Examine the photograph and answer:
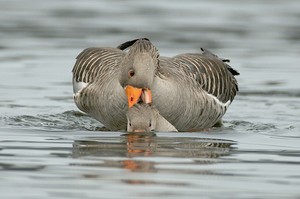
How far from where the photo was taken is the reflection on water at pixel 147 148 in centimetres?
1040

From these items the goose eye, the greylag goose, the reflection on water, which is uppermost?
the goose eye

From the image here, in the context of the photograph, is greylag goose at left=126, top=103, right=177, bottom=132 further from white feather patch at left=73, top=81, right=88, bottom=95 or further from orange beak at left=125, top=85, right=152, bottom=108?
white feather patch at left=73, top=81, right=88, bottom=95

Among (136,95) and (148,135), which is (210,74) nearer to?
(136,95)

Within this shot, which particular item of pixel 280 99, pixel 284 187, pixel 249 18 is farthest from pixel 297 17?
pixel 284 187

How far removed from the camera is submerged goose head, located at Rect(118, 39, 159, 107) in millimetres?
12312

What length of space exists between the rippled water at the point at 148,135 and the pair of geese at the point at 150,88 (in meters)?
0.25

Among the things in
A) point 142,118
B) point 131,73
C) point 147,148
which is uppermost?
point 131,73

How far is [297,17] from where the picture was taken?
26734 mm

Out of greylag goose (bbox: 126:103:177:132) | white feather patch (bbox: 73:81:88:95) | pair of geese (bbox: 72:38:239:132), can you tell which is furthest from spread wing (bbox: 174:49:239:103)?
greylag goose (bbox: 126:103:177:132)

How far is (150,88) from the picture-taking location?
12.6 m

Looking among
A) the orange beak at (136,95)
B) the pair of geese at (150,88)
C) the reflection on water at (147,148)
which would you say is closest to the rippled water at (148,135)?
the reflection on water at (147,148)

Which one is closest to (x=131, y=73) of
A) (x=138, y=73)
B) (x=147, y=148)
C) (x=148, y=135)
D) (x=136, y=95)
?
(x=138, y=73)

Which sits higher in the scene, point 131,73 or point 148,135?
point 131,73

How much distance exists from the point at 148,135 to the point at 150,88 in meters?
0.60
